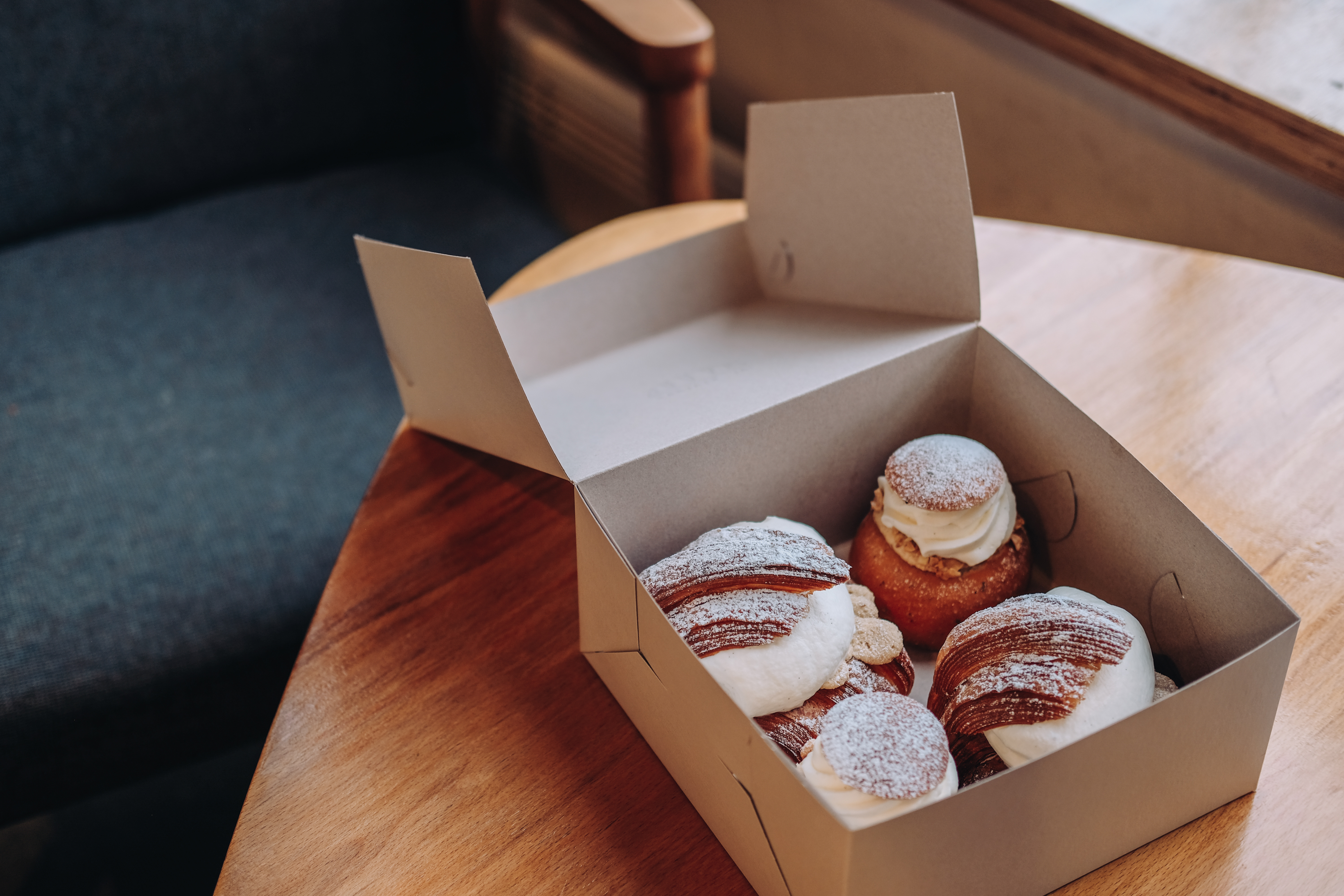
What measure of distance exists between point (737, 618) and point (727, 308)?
1.44 ft

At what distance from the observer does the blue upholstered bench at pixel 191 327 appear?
1.13 metres

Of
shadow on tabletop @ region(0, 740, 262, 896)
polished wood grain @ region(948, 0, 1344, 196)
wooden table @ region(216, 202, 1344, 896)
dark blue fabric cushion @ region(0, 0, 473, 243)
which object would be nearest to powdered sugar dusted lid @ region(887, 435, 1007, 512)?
wooden table @ region(216, 202, 1344, 896)

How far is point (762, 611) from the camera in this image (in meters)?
0.65

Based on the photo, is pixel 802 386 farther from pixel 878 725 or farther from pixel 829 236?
pixel 878 725

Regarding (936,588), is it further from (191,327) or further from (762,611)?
(191,327)

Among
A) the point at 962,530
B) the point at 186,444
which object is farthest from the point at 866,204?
the point at 186,444

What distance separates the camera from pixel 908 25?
1738mm

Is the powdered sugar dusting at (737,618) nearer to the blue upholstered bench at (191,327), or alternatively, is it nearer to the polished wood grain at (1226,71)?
the blue upholstered bench at (191,327)

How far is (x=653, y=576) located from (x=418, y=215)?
42.0 inches

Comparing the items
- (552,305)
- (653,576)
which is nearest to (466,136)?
(552,305)

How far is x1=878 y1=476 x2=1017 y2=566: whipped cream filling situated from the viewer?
77 centimetres

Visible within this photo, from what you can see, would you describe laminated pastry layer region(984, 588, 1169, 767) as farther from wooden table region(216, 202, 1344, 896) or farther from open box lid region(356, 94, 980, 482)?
open box lid region(356, 94, 980, 482)

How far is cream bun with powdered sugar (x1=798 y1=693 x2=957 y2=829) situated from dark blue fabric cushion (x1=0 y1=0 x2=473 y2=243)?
A: 4.60 ft

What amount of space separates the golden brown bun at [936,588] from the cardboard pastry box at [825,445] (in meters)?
0.03
